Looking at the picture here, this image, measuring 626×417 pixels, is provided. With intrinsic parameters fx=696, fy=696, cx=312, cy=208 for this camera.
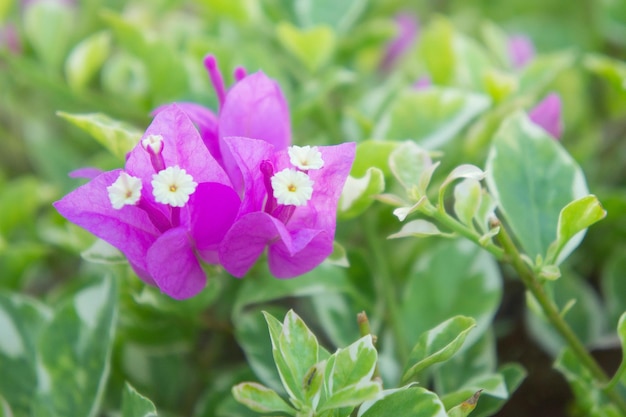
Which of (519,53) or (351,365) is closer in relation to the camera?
(351,365)

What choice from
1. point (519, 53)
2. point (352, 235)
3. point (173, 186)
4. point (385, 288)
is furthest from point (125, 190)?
point (519, 53)

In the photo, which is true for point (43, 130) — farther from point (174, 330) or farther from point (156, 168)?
point (156, 168)

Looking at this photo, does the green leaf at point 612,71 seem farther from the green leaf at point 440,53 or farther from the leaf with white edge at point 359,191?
Result: the leaf with white edge at point 359,191

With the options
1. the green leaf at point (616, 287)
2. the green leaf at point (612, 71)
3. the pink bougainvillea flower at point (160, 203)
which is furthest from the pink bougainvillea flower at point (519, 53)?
the pink bougainvillea flower at point (160, 203)

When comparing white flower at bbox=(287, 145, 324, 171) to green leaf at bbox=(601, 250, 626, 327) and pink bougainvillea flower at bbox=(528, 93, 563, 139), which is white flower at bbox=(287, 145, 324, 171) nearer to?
pink bougainvillea flower at bbox=(528, 93, 563, 139)

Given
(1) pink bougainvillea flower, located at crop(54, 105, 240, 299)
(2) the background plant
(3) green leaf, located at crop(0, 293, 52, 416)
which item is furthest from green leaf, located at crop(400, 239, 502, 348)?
(3) green leaf, located at crop(0, 293, 52, 416)

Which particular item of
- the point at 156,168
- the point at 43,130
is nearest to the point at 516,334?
the point at 156,168

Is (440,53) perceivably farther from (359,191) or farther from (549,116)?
(359,191)
